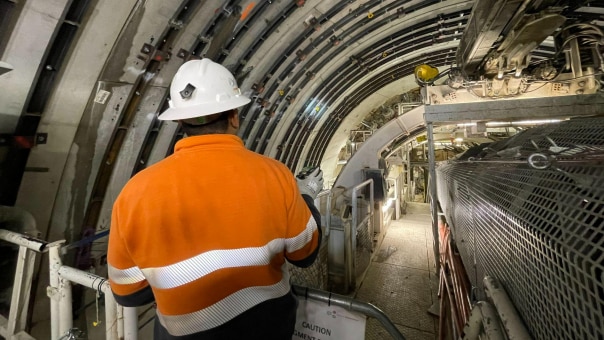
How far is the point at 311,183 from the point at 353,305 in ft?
3.22

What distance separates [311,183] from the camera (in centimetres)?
206

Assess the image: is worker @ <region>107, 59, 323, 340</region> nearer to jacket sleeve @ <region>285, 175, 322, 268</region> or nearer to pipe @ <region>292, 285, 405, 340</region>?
jacket sleeve @ <region>285, 175, 322, 268</region>

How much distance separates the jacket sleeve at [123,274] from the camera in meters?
1.01

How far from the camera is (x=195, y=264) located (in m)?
0.95

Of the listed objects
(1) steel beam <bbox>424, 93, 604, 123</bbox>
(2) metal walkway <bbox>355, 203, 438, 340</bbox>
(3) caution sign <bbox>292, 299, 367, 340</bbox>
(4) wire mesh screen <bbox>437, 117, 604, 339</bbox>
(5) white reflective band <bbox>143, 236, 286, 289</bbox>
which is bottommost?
(2) metal walkway <bbox>355, 203, 438, 340</bbox>

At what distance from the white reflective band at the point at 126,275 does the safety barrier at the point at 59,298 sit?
0.37 meters

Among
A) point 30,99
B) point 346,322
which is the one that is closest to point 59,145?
point 30,99

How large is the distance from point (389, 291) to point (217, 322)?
3987 mm

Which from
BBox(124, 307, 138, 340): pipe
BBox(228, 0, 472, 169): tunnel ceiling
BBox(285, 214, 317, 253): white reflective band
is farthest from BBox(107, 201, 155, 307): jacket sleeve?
BBox(228, 0, 472, 169): tunnel ceiling

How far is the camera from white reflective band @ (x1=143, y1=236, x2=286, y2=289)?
37.0 inches

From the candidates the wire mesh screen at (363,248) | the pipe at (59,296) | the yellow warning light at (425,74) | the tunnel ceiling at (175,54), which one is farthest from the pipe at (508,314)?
the yellow warning light at (425,74)

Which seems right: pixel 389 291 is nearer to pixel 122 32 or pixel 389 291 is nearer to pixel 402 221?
pixel 402 221

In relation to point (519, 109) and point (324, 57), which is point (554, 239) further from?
point (324, 57)

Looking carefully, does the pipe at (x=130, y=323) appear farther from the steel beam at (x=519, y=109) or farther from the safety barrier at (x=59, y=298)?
the steel beam at (x=519, y=109)
